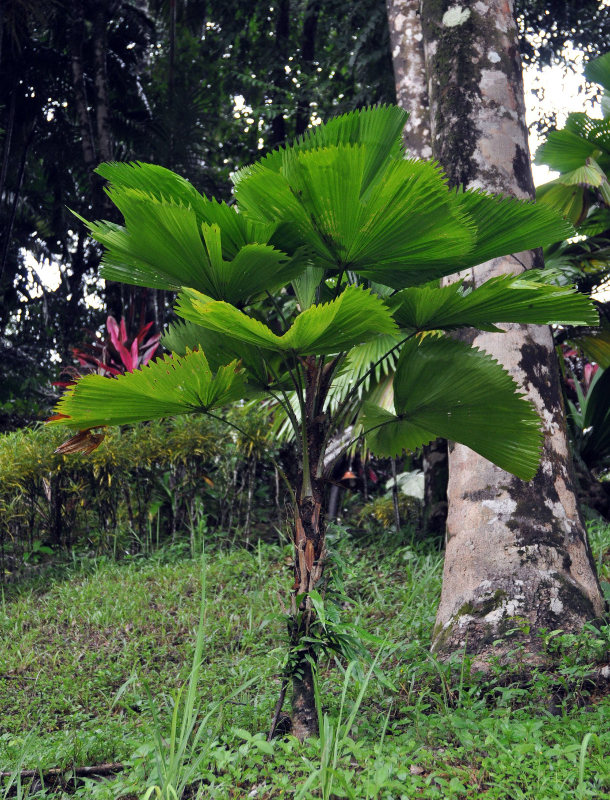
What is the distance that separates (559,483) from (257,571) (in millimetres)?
2424

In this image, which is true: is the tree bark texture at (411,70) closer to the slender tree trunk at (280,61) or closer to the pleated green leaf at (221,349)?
the pleated green leaf at (221,349)

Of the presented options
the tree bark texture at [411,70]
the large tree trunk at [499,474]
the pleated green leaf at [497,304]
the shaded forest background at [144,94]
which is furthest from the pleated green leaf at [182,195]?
the shaded forest background at [144,94]

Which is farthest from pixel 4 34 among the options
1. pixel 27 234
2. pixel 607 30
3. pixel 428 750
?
pixel 428 750

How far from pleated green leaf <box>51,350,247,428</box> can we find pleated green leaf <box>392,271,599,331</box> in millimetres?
609

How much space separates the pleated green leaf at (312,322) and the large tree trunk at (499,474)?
1324mm

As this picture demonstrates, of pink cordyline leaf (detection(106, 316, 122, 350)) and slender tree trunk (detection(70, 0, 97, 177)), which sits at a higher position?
slender tree trunk (detection(70, 0, 97, 177))

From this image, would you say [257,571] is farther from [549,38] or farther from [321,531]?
[549,38]

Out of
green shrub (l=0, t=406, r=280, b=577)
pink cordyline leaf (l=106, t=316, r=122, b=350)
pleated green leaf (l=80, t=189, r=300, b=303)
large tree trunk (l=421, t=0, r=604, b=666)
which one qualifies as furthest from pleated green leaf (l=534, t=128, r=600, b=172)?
pleated green leaf (l=80, t=189, r=300, b=303)

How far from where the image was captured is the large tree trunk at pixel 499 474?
2.87 m

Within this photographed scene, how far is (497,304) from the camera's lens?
7.04 ft

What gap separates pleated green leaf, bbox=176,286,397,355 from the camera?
188cm

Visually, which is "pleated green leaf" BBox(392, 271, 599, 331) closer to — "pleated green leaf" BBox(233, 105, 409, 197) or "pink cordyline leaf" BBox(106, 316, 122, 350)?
"pleated green leaf" BBox(233, 105, 409, 197)

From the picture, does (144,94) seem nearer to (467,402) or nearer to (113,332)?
(113,332)

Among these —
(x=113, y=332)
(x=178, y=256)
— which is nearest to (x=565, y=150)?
(x=113, y=332)
